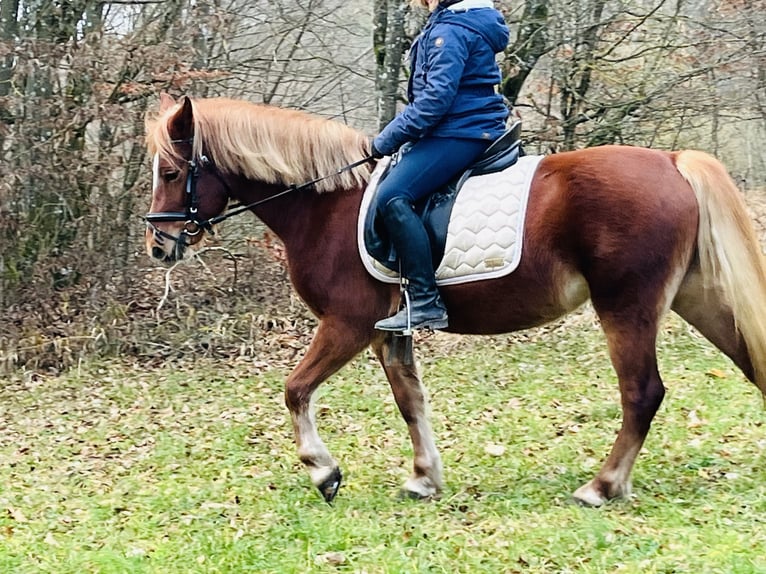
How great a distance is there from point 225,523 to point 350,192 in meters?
2.03

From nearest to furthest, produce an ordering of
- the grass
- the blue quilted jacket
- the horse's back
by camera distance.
A: the grass, the horse's back, the blue quilted jacket

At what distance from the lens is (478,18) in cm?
473

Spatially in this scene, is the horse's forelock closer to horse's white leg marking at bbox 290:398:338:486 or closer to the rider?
the rider

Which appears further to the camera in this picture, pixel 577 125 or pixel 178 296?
pixel 577 125

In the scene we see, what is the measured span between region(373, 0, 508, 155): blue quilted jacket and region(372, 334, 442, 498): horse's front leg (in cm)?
125

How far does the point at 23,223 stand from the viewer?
10398 millimetres

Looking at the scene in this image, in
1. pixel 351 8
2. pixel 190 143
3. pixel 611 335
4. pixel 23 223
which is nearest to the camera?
pixel 611 335

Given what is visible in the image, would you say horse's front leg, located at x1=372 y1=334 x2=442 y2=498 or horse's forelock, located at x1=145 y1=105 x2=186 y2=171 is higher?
horse's forelock, located at x1=145 y1=105 x2=186 y2=171

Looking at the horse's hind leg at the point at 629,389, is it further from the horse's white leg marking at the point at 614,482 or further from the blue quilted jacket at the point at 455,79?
the blue quilted jacket at the point at 455,79

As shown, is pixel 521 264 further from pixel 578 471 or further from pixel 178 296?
pixel 178 296

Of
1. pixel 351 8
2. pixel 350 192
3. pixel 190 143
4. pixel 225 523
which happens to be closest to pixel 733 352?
pixel 350 192

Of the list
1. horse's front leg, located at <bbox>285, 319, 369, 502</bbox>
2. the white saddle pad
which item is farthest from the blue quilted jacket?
horse's front leg, located at <bbox>285, 319, 369, 502</bbox>

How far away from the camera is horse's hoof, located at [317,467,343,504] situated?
16.5 feet

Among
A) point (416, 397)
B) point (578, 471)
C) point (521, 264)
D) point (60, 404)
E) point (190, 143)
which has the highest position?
point (190, 143)
